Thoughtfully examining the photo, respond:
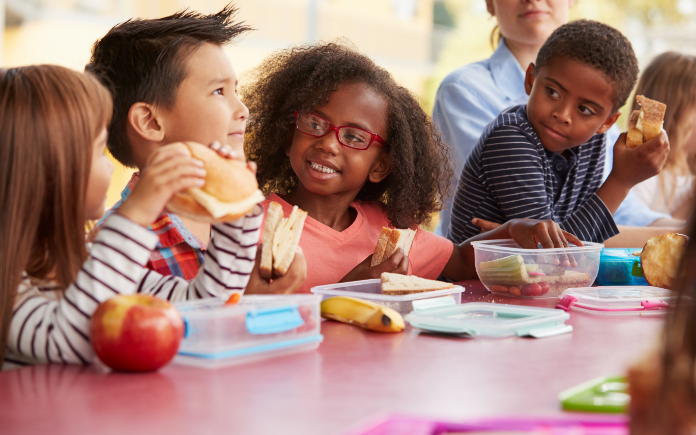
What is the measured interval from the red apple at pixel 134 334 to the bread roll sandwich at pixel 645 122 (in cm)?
213

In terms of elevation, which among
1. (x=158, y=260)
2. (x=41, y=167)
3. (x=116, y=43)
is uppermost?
(x=116, y=43)

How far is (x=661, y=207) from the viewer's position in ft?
15.0

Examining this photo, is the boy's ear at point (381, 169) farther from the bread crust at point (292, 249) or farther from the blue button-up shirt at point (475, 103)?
the bread crust at point (292, 249)

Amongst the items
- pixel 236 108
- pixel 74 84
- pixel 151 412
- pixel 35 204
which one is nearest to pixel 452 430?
pixel 151 412

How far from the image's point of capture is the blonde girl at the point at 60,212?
4.17ft

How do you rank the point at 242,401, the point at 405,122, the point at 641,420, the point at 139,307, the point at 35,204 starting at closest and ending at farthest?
the point at 641,420 → the point at 242,401 → the point at 139,307 → the point at 35,204 → the point at 405,122

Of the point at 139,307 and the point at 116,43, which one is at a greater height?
the point at 116,43

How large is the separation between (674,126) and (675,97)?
0.19m

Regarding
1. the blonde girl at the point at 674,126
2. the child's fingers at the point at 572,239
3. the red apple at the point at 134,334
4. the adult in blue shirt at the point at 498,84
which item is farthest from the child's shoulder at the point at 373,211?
the blonde girl at the point at 674,126

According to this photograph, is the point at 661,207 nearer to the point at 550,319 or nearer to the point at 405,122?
the point at 405,122

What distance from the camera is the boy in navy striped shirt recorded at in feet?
8.95

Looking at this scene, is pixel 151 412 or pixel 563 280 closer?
pixel 151 412

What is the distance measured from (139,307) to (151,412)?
25 centimetres

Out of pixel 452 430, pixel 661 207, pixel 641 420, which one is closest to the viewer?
pixel 641 420
